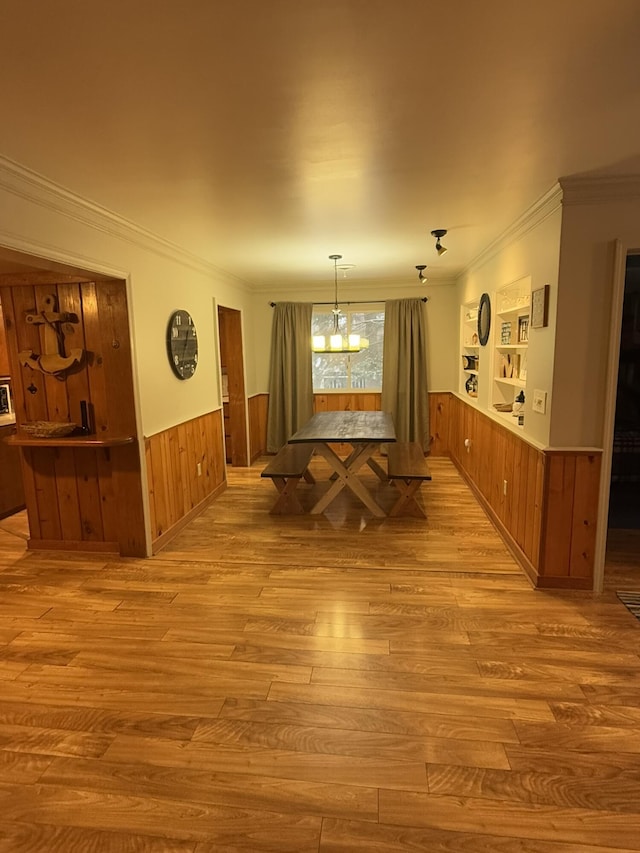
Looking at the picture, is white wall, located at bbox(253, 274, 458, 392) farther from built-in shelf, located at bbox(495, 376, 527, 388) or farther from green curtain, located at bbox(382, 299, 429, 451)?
Answer: built-in shelf, located at bbox(495, 376, 527, 388)

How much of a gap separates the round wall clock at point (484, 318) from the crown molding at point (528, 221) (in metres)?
0.35

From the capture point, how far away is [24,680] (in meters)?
2.25

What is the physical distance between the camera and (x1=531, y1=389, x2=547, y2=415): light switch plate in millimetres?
2928

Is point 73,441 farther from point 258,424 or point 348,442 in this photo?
point 258,424

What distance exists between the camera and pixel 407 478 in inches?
159

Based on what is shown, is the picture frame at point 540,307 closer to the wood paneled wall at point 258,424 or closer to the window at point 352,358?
the window at point 352,358

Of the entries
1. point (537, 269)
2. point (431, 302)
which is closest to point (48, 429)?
point (537, 269)

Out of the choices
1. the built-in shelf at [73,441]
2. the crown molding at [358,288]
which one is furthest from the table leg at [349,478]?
the crown molding at [358,288]

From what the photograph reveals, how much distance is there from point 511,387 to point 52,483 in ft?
13.1

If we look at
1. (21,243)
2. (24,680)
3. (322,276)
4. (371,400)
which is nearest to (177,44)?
(21,243)

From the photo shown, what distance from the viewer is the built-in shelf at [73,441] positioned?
3295 mm

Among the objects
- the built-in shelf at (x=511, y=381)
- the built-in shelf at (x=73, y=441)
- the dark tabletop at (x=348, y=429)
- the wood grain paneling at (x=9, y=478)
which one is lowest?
the wood grain paneling at (x=9, y=478)

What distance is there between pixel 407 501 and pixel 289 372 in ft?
9.73

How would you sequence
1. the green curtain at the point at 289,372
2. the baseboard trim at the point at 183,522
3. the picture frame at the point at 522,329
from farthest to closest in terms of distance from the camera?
1. the green curtain at the point at 289,372
2. the picture frame at the point at 522,329
3. the baseboard trim at the point at 183,522
